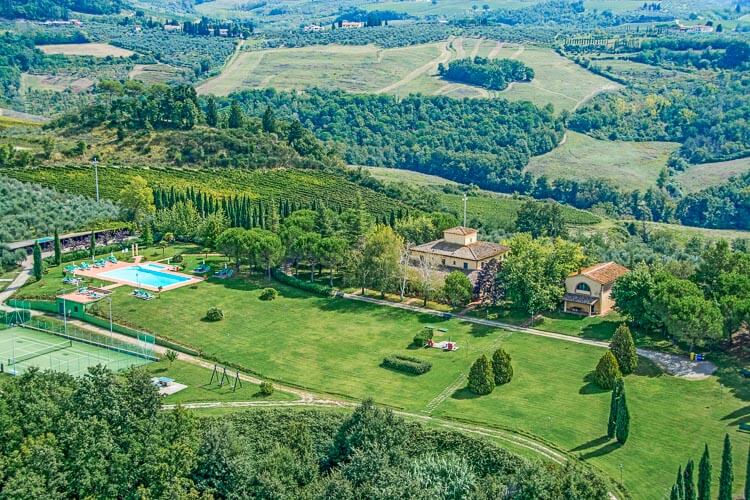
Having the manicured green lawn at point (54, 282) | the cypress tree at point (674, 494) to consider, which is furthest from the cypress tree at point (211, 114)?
the cypress tree at point (674, 494)

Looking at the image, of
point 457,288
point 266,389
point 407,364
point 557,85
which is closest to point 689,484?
point 407,364

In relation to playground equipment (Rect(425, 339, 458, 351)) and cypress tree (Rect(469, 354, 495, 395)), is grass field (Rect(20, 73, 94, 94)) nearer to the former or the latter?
playground equipment (Rect(425, 339, 458, 351))

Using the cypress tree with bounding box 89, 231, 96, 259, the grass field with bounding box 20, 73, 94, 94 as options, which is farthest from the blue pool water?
the grass field with bounding box 20, 73, 94, 94

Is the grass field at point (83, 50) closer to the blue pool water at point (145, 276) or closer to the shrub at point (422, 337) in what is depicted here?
the blue pool water at point (145, 276)

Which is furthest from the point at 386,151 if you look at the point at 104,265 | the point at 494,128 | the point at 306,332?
the point at 306,332

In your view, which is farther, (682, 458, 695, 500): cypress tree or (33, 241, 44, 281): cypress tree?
(33, 241, 44, 281): cypress tree

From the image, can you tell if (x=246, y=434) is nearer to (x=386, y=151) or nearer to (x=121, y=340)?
(x=121, y=340)
